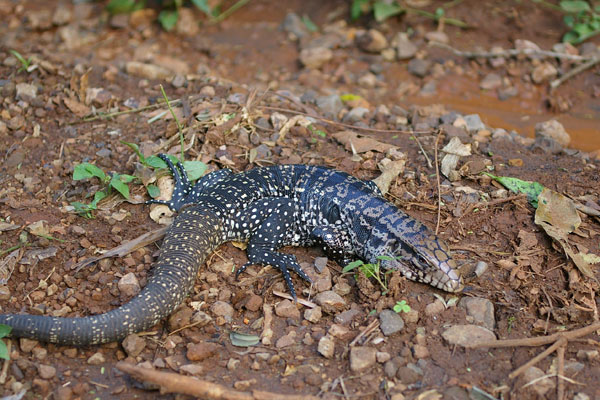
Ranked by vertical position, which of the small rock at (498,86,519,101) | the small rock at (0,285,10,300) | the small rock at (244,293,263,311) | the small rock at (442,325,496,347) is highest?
the small rock at (0,285,10,300)

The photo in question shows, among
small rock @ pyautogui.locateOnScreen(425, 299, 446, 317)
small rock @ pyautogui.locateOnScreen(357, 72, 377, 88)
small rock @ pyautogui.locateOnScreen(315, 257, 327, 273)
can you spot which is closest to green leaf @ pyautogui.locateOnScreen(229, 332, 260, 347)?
small rock @ pyautogui.locateOnScreen(315, 257, 327, 273)

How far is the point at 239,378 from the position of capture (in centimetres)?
523

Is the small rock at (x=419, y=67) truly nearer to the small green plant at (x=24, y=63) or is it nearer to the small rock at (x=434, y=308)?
the small rock at (x=434, y=308)

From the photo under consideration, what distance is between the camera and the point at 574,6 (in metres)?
11.8

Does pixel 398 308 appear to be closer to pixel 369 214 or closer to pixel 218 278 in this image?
pixel 369 214

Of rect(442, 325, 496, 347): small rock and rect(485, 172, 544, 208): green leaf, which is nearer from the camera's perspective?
rect(442, 325, 496, 347): small rock

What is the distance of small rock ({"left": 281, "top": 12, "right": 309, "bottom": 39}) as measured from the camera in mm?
12484

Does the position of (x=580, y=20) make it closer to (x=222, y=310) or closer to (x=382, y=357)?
(x=382, y=357)

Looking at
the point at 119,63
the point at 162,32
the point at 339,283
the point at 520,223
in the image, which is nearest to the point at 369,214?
the point at 339,283

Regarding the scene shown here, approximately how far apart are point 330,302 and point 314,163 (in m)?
2.49

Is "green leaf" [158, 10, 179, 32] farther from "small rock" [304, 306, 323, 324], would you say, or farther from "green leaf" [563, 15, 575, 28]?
"small rock" [304, 306, 323, 324]

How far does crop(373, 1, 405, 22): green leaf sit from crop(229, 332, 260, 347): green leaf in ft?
27.8

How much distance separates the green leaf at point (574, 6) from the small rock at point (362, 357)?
9.50 meters

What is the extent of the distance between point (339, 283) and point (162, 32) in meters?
8.61
